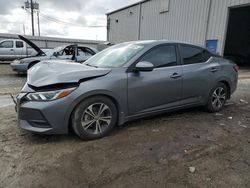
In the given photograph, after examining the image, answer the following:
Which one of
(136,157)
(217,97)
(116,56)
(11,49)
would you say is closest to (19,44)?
(11,49)

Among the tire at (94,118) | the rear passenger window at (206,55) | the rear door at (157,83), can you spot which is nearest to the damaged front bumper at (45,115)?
the tire at (94,118)

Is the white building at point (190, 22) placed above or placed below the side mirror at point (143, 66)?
above

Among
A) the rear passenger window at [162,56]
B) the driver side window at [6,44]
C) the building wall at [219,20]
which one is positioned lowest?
the rear passenger window at [162,56]

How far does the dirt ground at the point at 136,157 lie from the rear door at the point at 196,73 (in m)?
0.56

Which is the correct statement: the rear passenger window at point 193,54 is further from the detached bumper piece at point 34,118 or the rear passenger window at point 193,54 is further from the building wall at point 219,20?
the building wall at point 219,20

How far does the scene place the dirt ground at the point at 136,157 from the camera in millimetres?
2252

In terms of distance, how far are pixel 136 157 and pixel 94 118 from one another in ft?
2.77

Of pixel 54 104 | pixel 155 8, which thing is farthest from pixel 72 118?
pixel 155 8

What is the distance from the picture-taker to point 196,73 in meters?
3.99

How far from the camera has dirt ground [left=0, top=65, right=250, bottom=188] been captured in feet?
7.39

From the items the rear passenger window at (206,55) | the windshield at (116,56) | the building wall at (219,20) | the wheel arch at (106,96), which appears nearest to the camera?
the wheel arch at (106,96)

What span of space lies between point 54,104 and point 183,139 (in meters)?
1.96

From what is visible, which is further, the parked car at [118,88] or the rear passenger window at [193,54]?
the rear passenger window at [193,54]

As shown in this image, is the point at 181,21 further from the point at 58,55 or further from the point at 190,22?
the point at 58,55
